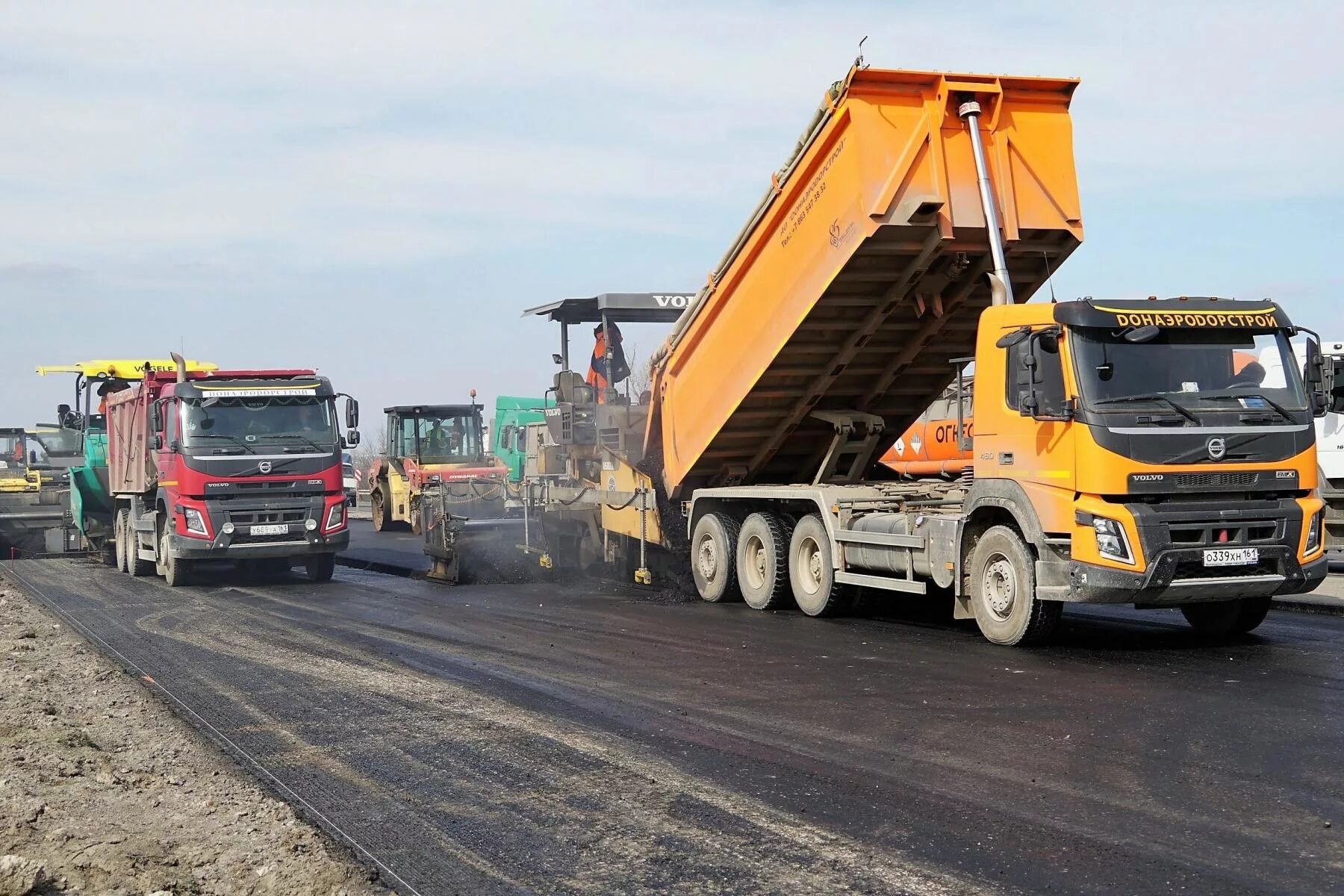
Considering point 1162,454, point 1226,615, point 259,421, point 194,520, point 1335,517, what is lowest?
point 1226,615

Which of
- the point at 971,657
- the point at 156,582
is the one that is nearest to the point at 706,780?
the point at 971,657

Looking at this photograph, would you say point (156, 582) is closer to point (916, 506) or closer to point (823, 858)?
point (916, 506)

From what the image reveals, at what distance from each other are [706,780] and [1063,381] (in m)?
4.69

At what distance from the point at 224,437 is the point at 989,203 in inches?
433

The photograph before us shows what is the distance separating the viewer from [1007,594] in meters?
10.4

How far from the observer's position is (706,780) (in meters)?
6.45

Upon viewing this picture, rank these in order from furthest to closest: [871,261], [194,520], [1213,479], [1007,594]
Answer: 1. [194,520]
2. [871,261]
3. [1007,594]
4. [1213,479]

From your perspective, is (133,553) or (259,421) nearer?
(259,421)

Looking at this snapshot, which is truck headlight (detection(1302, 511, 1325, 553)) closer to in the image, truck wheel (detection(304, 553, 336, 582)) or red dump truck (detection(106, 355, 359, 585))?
red dump truck (detection(106, 355, 359, 585))

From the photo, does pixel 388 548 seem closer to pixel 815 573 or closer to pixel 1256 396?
pixel 815 573

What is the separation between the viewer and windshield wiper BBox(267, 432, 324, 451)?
18.3 metres

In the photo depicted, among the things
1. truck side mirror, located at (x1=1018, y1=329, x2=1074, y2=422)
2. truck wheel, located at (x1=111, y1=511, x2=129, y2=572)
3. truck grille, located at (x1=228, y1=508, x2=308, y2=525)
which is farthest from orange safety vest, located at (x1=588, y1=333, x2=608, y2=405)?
truck wheel, located at (x1=111, y1=511, x2=129, y2=572)

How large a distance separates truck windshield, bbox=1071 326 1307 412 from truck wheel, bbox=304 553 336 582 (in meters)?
12.1

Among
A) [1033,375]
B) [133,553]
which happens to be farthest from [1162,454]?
[133,553]
